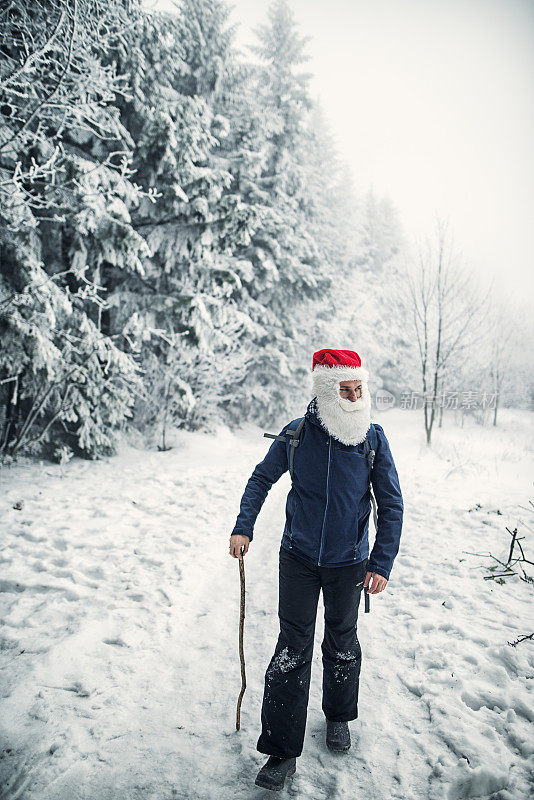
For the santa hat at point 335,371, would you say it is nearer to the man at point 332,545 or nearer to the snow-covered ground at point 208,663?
the man at point 332,545

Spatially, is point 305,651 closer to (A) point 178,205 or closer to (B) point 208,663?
(B) point 208,663

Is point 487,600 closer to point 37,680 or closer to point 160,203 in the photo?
point 37,680

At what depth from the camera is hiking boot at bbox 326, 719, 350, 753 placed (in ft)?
7.51

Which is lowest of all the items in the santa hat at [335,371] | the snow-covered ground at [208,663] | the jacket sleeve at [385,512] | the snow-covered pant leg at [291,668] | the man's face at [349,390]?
the snow-covered ground at [208,663]

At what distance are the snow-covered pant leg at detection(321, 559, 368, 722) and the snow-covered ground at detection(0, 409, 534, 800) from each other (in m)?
0.25

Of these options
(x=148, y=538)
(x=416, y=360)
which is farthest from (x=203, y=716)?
(x=416, y=360)

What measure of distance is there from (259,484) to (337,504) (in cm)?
55

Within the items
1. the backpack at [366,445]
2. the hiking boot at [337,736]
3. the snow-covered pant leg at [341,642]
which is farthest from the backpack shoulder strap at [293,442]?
the hiking boot at [337,736]

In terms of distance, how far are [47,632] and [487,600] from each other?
13.0 ft

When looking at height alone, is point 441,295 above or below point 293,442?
above

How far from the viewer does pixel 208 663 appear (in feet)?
9.87

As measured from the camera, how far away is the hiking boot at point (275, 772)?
6.67 feet

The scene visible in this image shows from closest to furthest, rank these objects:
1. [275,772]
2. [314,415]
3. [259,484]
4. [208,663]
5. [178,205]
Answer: [275,772]
[314,415]
[259,484]
[208,663]
[178,205]

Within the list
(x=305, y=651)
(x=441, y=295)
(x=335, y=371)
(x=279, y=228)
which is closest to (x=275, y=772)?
(x=305, y=651)
